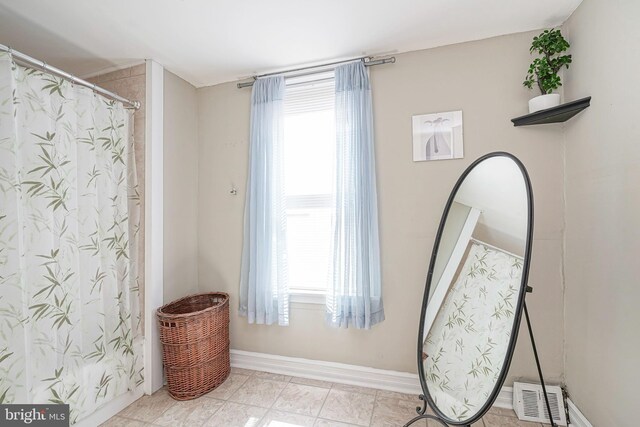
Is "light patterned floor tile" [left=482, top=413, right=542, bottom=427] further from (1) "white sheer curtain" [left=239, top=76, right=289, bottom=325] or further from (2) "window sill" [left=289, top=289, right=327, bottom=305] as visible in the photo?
(1) "white sheer curtain" [left=239, top=76, right=289, bottom=325]

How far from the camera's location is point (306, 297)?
213 cm

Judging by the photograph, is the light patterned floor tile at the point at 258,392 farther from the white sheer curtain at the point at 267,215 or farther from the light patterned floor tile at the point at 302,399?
the white sheer curtain at the point at 267,215

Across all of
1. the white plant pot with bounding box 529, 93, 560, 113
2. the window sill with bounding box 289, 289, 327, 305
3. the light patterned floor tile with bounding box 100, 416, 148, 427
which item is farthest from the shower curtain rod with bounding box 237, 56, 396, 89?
the light patterned floor tile with bounding box 100, 416, 148, 427

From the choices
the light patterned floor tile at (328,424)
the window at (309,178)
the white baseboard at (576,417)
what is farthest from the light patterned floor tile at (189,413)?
the white baseboard at (576,417)

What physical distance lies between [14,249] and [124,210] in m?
0.63

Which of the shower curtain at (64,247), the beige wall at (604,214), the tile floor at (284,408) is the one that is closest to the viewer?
the beige wall at (604,214)

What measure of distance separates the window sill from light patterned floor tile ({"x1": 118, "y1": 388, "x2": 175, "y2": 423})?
3.43 feet

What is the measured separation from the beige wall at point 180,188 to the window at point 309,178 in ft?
2.82

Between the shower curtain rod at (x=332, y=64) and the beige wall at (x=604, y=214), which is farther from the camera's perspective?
the shower curtain rod at (x=332, y=64)

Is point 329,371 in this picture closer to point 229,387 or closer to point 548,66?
point 229,387

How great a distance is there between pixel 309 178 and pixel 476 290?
4.42ft

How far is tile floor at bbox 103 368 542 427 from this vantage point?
1635mm

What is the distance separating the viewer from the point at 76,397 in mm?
1516

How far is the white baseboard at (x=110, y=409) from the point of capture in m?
1.58
